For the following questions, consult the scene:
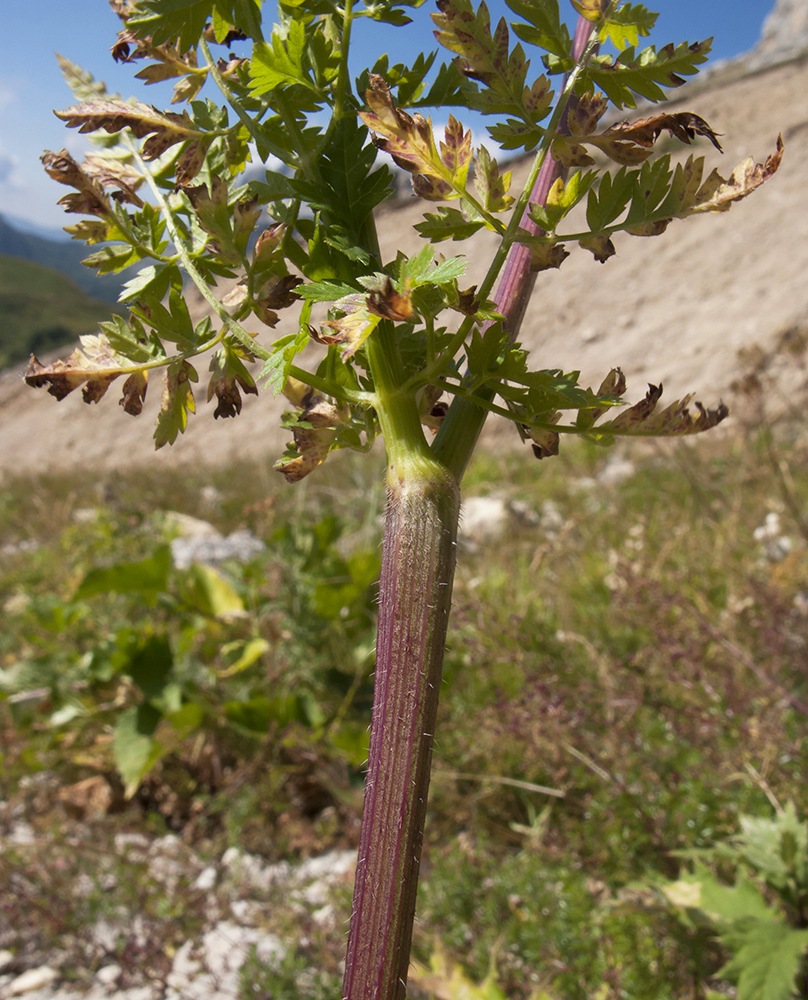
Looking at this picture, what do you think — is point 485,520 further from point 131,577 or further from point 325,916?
point 325,916

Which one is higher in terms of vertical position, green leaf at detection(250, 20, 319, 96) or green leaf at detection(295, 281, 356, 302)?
green leaf at detection(250, 20, 319, 96)

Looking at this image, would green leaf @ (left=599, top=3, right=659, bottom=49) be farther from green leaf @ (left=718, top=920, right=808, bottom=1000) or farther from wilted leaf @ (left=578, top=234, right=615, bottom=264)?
green leaf @ (left=718, top=920, right=808, bottom=1000)

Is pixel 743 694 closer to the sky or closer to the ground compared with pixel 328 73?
closer to the ground

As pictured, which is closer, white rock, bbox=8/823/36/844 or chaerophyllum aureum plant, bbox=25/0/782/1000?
chaerophyllum aureum plant, bbox=25/0/782/1000

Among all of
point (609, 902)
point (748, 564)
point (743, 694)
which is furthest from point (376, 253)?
point (748, 564)

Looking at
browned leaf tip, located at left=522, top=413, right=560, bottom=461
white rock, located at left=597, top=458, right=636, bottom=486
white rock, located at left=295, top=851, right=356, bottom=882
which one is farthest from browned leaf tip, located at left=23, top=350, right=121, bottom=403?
white rock, located at left=597, top=458, right=636, bottom=486

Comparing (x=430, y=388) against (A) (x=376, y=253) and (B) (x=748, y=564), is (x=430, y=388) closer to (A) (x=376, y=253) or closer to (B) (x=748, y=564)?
(A) (x=376, y=253)

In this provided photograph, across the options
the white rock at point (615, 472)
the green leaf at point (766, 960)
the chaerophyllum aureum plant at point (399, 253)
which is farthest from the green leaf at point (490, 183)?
the white rock at point (615, 472)
